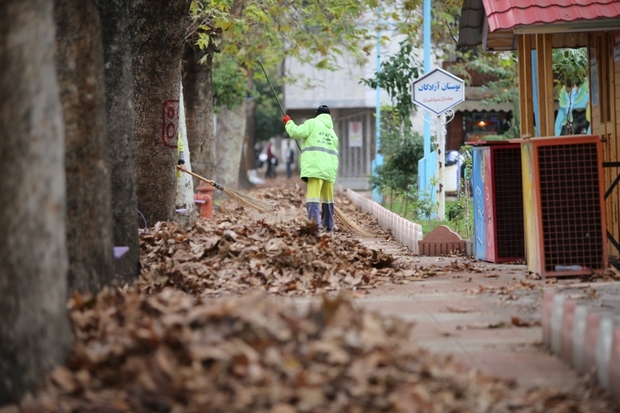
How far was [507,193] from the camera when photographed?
13.2m

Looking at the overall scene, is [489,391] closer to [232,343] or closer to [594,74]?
[232,343]

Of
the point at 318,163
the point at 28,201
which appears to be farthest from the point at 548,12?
the point at 28,201

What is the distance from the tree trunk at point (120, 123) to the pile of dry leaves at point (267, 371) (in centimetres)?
434

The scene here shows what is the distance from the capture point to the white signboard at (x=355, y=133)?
48094mm

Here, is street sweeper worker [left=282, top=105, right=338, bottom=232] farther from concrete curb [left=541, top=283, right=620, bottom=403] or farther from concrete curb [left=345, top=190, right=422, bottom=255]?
concrete curb [left=541, top=283, right=620, bottom=403]

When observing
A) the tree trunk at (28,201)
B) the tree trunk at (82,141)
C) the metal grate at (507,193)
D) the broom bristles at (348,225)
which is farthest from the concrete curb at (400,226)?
the tree trunk at (28,201)

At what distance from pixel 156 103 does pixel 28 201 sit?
9.25m

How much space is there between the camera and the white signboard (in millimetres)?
48094

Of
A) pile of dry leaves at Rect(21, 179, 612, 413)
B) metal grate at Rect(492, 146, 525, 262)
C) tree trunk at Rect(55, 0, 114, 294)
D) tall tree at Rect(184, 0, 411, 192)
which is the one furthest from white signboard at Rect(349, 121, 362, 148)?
pile of dry leaves at Rect(21, 179, 612, 413)

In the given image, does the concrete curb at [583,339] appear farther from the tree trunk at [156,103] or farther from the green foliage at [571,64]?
the green foliage at [571,64]

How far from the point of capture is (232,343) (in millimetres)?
5918

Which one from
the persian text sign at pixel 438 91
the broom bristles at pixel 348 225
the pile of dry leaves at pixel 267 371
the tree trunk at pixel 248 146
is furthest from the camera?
the tree trunk at pixel 248 146

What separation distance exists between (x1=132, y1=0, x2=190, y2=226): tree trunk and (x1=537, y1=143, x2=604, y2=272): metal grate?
5507mm

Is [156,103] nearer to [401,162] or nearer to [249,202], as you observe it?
[249,202]
